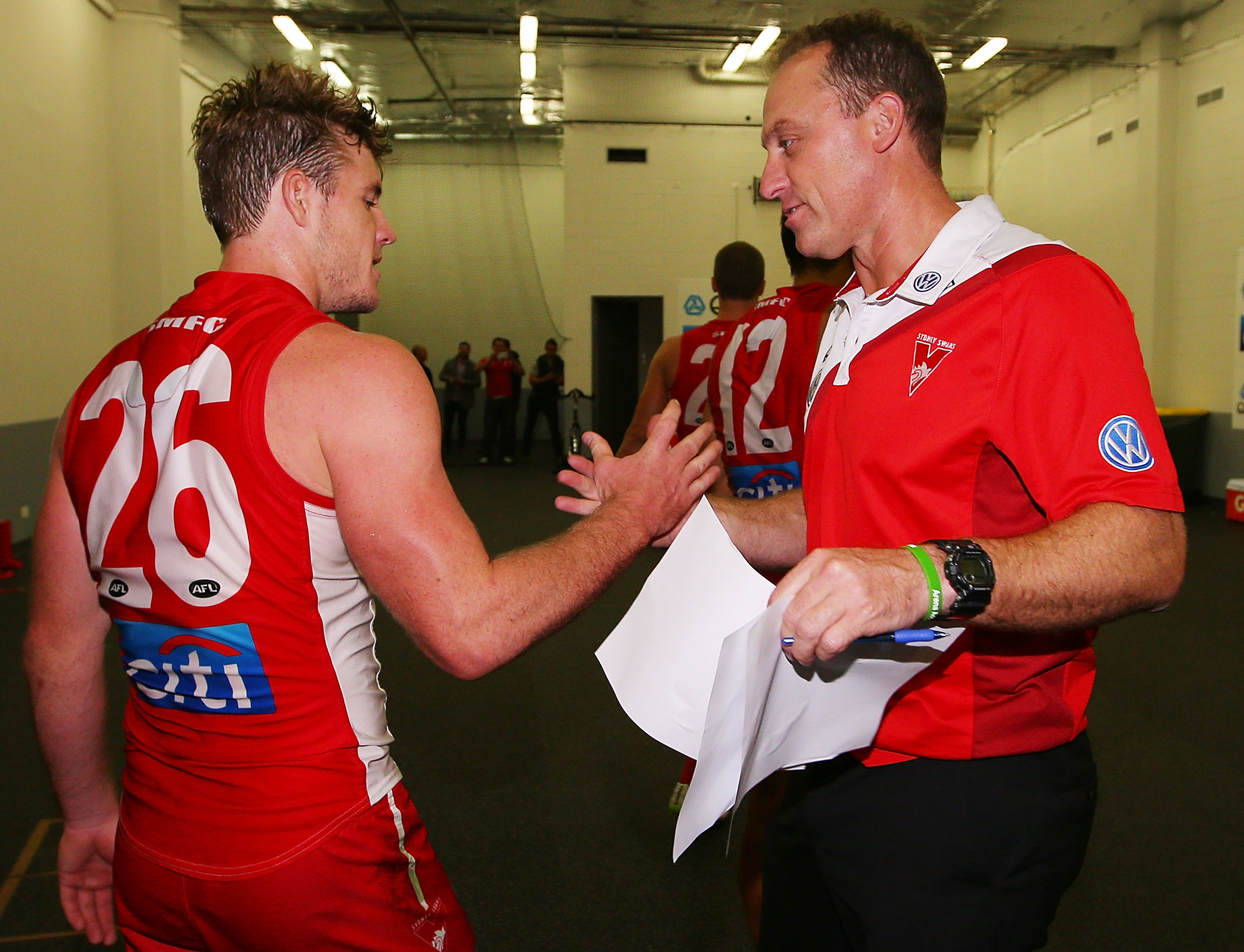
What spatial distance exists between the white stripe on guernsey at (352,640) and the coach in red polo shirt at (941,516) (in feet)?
1.70

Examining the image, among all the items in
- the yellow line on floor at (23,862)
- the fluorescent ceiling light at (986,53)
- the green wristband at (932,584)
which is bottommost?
the yellow line on floor at (23,862)

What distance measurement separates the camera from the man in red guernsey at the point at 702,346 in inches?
126

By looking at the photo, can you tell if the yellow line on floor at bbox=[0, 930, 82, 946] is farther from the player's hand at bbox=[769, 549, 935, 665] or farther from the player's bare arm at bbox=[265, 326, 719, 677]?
the player's hand at bbox=[769, 549, 935, 665]

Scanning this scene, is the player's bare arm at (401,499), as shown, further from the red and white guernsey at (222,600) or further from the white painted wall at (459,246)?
the white painted wall at (459,246)

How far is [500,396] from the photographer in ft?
38.7

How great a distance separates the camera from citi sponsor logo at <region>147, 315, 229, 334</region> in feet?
3.41

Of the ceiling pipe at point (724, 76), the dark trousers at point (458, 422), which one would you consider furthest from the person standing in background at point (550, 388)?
the ceiling pipe at point (724, 76)

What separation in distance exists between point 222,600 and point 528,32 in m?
9.05

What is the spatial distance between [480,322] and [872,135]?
11875 mm

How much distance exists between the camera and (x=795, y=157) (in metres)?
1.30

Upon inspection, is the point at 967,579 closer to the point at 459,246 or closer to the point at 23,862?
the point at 23,862

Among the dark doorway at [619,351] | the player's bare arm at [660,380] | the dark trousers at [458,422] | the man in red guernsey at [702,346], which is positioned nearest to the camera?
the man in red guernsey at [702,346]

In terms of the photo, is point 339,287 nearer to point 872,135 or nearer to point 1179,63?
point 872,135

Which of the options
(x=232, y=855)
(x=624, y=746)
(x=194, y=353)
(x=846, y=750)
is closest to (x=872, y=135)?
(x=846, y=750)
